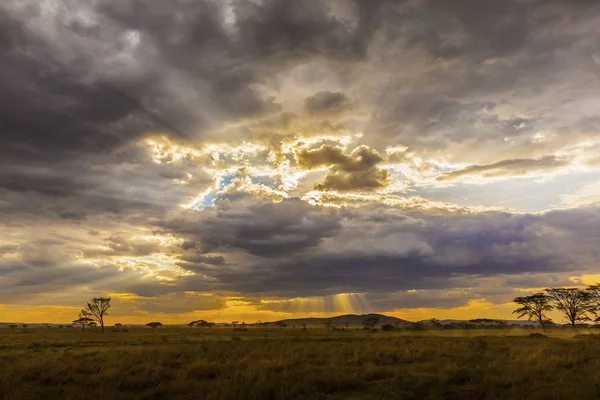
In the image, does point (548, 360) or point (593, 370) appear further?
point (548, 360)

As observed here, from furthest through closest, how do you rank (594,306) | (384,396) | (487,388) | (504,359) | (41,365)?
(594,306), (504,359), (41,365), (487,388), (384,396)

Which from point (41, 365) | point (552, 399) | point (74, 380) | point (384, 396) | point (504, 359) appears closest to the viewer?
point (552, 399)

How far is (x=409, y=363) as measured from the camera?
22.5 meters

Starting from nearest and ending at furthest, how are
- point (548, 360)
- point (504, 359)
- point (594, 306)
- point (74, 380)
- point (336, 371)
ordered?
point (74, 380), point (336, 371), point (548, 360), point (504, 359), point (594, 306)

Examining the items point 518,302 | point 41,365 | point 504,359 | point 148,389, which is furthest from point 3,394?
point 518,302

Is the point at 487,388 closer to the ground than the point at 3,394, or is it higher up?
closer to the ground

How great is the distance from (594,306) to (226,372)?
347 ft

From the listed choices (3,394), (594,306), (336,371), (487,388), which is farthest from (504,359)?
(594,306)

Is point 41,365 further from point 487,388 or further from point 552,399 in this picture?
point 552,399

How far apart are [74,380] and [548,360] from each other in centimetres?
2216

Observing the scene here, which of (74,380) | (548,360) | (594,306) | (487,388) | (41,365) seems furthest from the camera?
(594,306)

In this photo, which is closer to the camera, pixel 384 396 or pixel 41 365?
pixel 384 396

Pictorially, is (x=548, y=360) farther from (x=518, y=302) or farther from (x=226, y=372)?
(x=518, y=302)

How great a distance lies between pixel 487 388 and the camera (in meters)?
14.8
